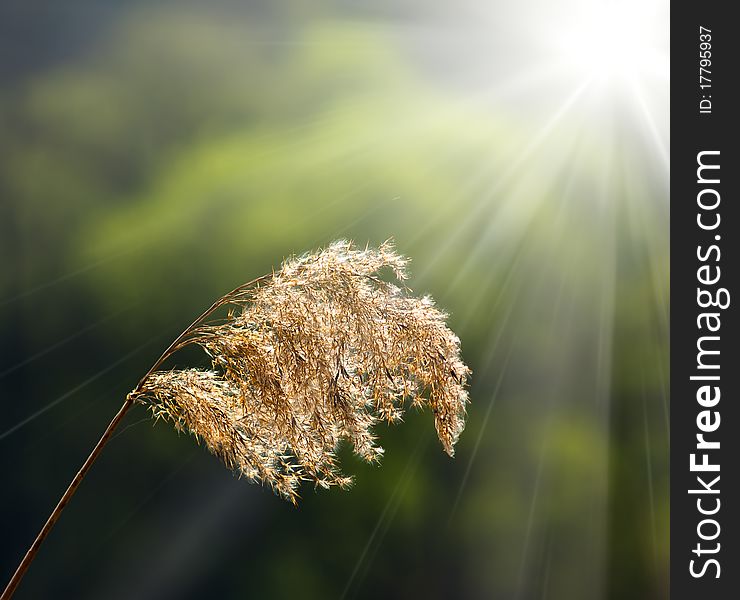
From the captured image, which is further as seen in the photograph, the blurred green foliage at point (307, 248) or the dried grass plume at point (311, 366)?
the blurred green foliage at point (307, 248)

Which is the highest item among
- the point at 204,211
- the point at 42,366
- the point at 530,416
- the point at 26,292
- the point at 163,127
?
the point at 163,127

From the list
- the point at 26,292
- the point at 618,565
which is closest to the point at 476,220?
the point at 618,565

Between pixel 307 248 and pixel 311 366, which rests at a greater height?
pixel 311 366

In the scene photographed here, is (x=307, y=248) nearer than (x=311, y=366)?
No

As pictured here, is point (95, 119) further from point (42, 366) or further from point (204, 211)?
point (42, 366)

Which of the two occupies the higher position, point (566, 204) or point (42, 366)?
point (566, 204)

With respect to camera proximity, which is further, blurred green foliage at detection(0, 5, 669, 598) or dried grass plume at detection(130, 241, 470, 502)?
blurred green foliage at detection(0, 5, 669, 598)
